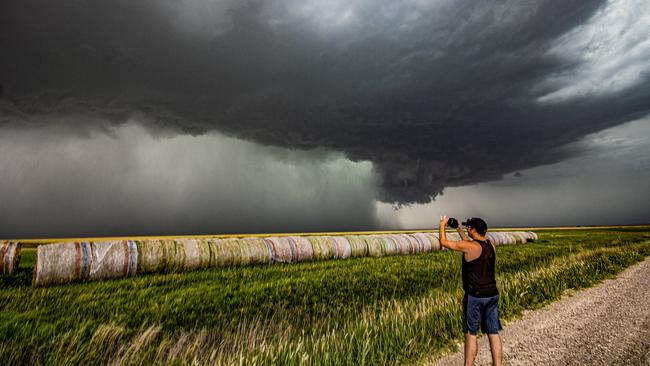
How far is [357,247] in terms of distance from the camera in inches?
878

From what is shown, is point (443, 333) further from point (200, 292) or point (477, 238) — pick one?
point (200, 292)

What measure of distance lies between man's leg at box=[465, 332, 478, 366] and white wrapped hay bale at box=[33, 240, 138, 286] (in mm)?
13350

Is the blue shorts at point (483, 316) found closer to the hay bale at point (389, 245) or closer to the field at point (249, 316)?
the field at point (249, 316)

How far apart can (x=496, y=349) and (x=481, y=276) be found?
107 centimetres

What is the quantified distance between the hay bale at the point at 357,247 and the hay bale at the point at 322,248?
5.92ft

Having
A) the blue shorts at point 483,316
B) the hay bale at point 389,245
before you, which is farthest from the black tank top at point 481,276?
the hay bale at point 389,245

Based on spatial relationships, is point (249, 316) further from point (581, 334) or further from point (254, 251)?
point (254, 251)

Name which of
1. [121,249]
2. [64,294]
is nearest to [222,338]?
[64,294]

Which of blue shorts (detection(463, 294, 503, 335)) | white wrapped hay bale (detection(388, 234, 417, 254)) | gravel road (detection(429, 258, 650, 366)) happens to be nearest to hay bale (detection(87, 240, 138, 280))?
gravel road (detection(429, 258, 650, 366))

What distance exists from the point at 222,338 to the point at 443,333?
421 centimetres

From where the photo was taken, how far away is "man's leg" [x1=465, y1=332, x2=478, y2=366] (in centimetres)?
466

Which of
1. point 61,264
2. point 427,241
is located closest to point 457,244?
point 61,264

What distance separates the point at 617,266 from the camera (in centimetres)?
1534

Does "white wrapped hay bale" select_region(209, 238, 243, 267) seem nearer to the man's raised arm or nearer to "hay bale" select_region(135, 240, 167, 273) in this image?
"hay bale" select_region(135, 240, 167, 273)
